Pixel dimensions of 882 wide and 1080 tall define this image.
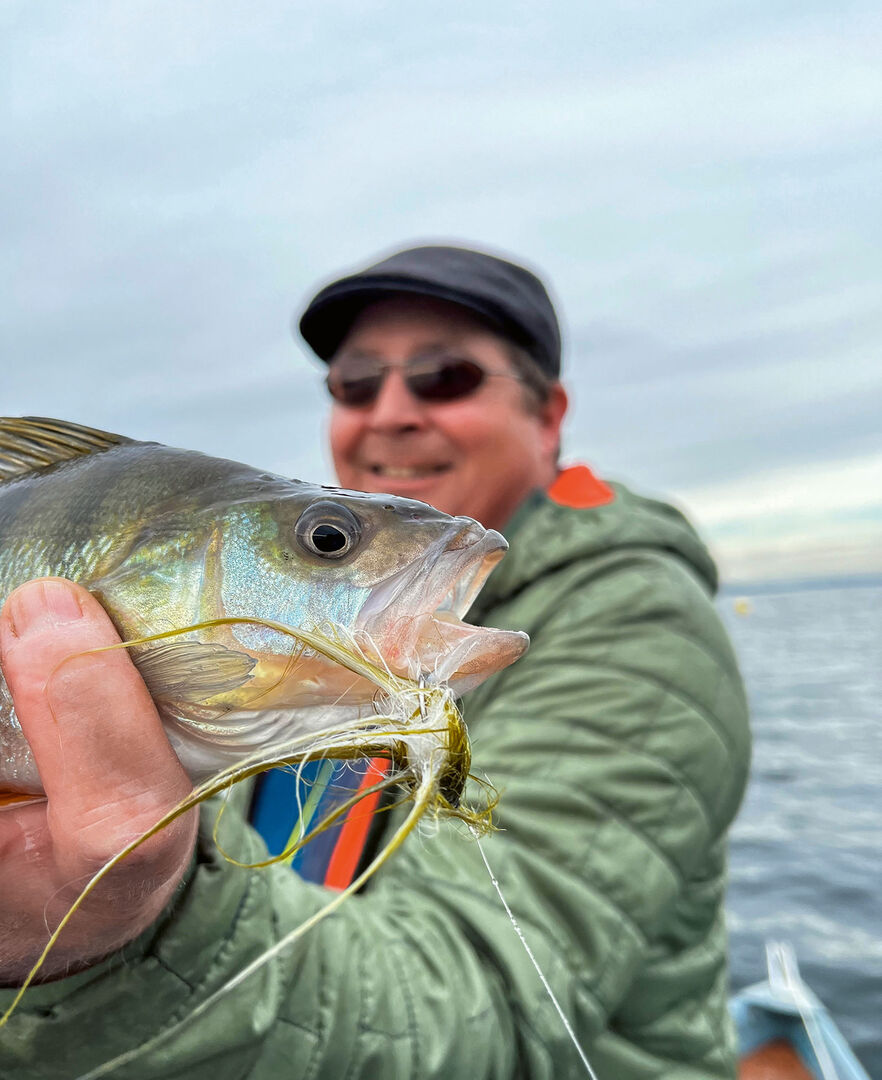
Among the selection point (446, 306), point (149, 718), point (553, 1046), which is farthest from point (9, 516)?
point (446, 306)

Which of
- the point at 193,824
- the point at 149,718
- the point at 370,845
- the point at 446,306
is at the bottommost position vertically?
the point at 370,845

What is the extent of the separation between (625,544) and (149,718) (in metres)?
1.99

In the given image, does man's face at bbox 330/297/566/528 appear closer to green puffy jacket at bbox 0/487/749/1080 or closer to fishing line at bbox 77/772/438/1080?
green puffy jacket at bbox 0/487/749/1080

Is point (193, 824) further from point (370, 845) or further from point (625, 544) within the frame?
point (625, 544)

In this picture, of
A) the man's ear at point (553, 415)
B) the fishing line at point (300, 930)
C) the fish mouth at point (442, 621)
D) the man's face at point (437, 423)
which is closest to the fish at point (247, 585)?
the fish mouth at point (442, 621)

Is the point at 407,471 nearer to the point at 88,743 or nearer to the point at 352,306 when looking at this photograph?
the point at 352,306

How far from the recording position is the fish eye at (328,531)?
56.3 inches

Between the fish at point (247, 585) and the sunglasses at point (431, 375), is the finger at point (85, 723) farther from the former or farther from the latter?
the sunglasses at point (431, 375)

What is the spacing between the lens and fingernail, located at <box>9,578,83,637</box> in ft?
4.50

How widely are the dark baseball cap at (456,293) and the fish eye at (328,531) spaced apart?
202 cm

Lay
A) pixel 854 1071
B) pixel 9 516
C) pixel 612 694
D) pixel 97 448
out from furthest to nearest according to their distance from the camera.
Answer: pixel 854 1071 → pixel 612 694 → pixel 97 448 → pixel 9 516

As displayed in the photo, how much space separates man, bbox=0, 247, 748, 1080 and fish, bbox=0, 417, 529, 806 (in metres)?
0.09

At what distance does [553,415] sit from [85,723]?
2885 millimetres

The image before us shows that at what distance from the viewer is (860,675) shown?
77.7ft
